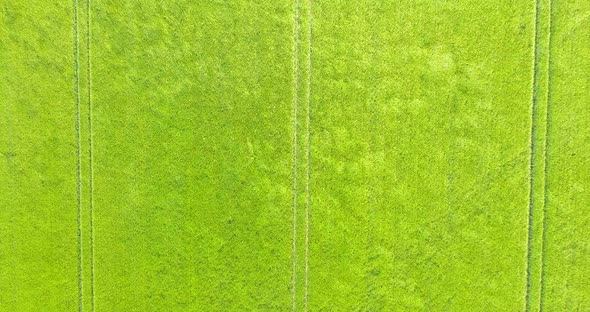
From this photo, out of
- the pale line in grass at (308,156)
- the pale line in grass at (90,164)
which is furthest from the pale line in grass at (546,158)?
the pale line in grass at (90,164)

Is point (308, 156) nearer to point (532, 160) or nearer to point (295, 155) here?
point (295, 155)

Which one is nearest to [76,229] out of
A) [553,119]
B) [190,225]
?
[190,225]

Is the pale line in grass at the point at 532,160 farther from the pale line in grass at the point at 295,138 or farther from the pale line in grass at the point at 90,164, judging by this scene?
the pale line in grass at the point at 90,164

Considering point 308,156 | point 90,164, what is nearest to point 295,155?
point 308,156

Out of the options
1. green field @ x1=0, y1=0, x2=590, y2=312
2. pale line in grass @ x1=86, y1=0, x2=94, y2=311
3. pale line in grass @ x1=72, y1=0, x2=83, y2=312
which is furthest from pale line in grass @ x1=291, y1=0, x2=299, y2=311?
pale line in grass @ x1=72, y1=0, x2=83, y2=312

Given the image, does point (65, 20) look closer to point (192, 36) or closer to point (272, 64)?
point (192, 36)

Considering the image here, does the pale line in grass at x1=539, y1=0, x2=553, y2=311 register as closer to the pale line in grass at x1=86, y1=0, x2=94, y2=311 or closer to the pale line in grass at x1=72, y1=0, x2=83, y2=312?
the pale line in grass at x1=86, y1=0, x2=94, y2=311

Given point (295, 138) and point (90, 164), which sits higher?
point (295, 138)

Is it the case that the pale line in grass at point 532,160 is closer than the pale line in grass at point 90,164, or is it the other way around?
the pale line in grass at point 532,160
